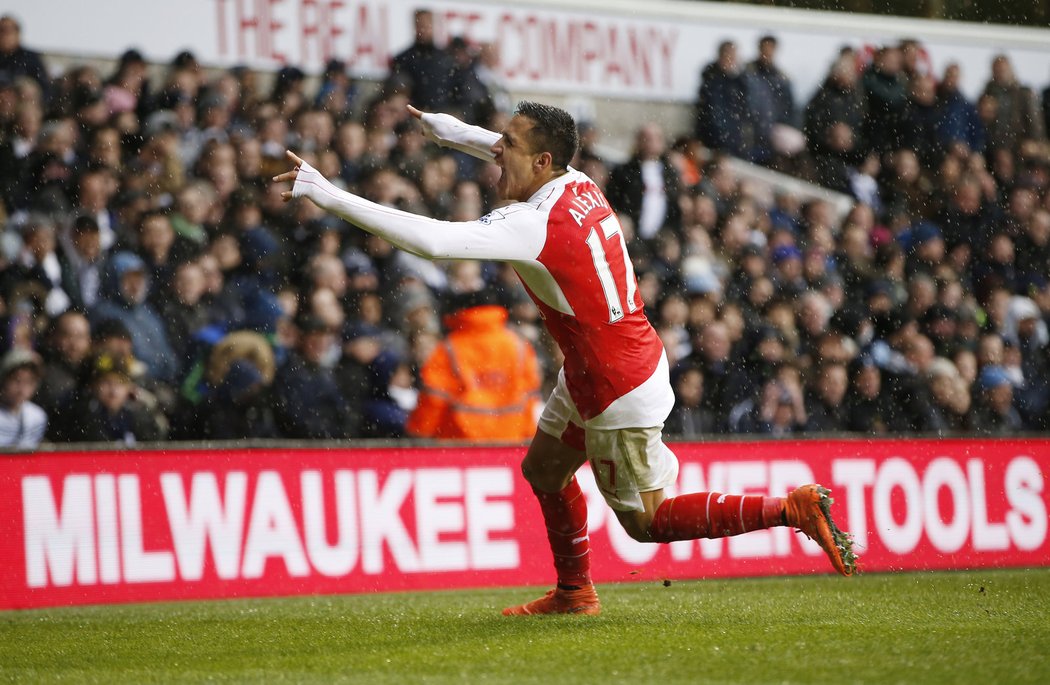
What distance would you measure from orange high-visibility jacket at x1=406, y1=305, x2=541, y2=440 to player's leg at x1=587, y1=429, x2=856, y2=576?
3.70 meters

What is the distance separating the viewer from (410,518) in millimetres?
8906

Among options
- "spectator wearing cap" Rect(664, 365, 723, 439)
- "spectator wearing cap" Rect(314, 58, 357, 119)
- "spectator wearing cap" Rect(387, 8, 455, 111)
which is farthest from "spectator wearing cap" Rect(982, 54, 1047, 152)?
"spectator wearing cap" Rect(314, 58, 357, 119)

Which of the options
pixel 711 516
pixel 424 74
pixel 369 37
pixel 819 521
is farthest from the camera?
pixel 369 37

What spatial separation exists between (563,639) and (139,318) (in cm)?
486

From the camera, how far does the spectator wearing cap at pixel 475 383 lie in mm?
9680

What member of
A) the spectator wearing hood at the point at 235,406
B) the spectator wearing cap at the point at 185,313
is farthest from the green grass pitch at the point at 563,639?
the spectator wearing cap at the point at 185,313

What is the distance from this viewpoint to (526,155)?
6.08 meters

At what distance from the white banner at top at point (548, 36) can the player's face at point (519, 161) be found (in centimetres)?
604

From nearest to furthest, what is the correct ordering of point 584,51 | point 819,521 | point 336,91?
point 819,521 < point 336,91 < point 584,51

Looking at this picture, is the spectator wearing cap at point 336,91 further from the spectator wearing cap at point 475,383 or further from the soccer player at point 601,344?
the soccer player at point 601,344

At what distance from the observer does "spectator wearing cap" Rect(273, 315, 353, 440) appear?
31.2 feet

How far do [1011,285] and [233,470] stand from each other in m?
8.37

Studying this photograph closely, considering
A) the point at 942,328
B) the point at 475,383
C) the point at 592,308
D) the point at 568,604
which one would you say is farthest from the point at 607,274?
the point at 942,328

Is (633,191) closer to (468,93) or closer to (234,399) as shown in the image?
(468,93)
